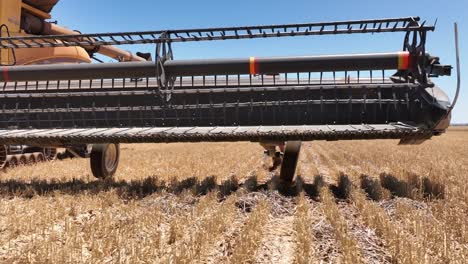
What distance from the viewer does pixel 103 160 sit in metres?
6.40

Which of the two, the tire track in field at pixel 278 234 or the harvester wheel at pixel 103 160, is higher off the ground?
the harvester wheel at pixel 103 160

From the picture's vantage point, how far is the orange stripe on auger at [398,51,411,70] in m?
5.43

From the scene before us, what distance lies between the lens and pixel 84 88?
267 inches

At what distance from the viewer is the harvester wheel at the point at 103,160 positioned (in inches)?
243

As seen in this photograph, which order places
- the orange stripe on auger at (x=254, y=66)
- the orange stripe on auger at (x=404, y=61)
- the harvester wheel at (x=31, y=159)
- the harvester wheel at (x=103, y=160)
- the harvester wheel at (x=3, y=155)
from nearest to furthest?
the orange stripe on auger at (x=404, y=61), the orange stripe on auger at (x=254, y=66), the harvester wheel at (x=103, y=160), the harvester wheel at (x=3, y=155), the harvester wheel at (x=31, y=159)

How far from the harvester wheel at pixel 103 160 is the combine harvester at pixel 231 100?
2 centimetres

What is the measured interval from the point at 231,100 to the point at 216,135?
50.5 inches

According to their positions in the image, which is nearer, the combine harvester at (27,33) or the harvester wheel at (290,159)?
the harvester wheel at (290,159)

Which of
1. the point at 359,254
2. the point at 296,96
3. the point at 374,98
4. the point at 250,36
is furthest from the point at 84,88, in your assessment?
the point at 359,254

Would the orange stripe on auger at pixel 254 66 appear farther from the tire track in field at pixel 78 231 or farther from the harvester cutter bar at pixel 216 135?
the tire track in field at pixel 78 231

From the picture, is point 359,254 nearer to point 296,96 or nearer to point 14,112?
point 296,96

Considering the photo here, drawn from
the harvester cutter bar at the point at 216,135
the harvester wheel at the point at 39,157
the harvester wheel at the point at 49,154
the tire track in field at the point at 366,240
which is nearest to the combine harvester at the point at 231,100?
the harvester cutter bar at the point at 216,135

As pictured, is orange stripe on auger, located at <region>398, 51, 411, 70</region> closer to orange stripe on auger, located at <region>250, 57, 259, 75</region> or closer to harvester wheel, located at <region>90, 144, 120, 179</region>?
orange stripe on auger, located at <region>250, 57, 259, 75</region>

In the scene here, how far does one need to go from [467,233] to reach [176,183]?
4093 millimetres
